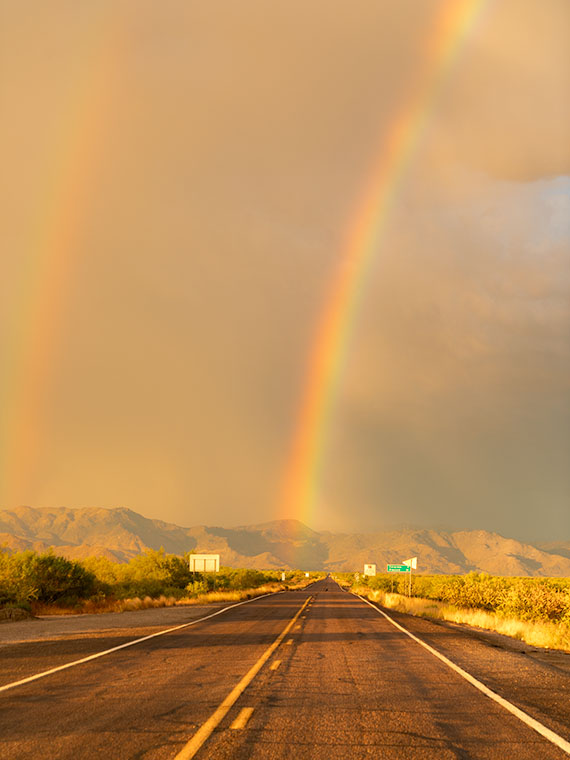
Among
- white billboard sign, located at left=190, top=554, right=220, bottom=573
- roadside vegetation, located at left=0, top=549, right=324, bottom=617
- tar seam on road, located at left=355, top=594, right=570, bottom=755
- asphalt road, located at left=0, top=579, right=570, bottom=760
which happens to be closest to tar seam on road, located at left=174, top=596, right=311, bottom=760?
asphalt road, located at left=0, top=579, right=570, bottom=760

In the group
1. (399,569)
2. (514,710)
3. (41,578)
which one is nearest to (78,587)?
(41,578)

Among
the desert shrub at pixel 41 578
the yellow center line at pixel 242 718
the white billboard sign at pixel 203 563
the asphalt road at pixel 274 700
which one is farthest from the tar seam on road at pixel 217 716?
the white billboard sign at pixel 203 563

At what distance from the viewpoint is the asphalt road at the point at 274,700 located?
22.0 feet

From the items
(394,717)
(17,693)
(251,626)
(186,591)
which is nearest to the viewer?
(394,717)

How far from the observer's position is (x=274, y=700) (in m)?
9.11

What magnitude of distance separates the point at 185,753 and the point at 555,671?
977 centimetres

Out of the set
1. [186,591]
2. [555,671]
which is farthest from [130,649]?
[186,591]

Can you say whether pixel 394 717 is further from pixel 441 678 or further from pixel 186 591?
pixel 186 591

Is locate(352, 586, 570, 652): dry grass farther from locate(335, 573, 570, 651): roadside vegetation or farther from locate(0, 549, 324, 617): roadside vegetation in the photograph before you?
locate(0, 549, 324, 617): roadside vegetation

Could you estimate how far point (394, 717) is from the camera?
8180mm

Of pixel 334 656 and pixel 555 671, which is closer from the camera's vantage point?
pixel 555 671

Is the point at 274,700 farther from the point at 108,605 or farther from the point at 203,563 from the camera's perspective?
the point at 203,563

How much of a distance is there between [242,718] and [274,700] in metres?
1.38

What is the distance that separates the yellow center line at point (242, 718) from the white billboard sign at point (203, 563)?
160 ft
